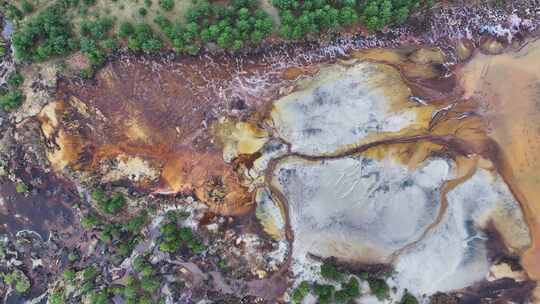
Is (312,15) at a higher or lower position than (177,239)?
higher

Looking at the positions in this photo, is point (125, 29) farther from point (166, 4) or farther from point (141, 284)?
point (141, 284)

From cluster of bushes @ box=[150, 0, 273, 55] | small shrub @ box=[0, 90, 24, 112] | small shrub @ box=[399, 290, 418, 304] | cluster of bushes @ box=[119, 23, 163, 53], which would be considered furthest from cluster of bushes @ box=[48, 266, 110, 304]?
small shrub @ box=[399, 290, 418, 304]

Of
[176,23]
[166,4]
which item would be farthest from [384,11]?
[166,4]

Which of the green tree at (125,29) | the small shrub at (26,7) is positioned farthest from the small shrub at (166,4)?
the small shrub at (26,7)

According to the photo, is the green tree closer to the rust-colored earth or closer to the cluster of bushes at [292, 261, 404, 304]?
the rust-colored earth

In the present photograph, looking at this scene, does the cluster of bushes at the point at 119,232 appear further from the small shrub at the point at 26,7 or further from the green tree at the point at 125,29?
the small shrub at the point at 26,7

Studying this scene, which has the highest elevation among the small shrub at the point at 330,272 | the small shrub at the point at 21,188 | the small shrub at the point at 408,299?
the small shrub at the point at 21,188

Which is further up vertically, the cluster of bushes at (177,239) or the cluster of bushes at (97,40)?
the cluster of bushes at (97,40)

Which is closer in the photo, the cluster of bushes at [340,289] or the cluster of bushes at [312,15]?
the cluster of bushes at [340,289]

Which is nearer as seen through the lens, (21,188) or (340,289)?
(340,289)
